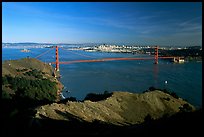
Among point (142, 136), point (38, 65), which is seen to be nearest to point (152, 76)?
point (38, 65)

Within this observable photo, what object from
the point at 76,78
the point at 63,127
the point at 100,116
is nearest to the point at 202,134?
the point at 63,127

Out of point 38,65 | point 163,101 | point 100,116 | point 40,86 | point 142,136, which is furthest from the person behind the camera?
point 38,65

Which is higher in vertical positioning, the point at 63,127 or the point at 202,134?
the point at 202,134

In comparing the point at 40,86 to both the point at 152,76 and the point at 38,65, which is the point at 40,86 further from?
the point at 152,76

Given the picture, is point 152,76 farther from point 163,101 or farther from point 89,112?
point 89,112

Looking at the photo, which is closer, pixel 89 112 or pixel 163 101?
pixel 89 112

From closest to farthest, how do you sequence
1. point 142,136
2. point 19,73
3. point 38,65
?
point 142,136, point 19,73, point 38,65
